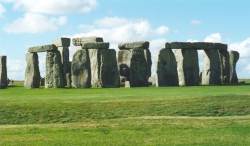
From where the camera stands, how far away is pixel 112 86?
4816 centimetres

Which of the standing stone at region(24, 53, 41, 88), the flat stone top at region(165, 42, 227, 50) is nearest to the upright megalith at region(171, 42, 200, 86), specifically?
the flat stone top at region(165, 42, 227, 50)

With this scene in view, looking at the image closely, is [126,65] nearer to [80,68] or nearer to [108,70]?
[108,70]

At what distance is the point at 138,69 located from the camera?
165ft

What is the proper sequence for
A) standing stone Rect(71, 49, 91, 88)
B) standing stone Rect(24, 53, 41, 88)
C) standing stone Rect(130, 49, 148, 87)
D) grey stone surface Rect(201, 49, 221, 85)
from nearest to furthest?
standing stone Rect(71, 49, 91, 88)
standing stone Rect(130, 49, 148, 87)
standing stone Rect(24, 53, 41, 88)
grey stone surface Rect(201, 49, 221, 85)

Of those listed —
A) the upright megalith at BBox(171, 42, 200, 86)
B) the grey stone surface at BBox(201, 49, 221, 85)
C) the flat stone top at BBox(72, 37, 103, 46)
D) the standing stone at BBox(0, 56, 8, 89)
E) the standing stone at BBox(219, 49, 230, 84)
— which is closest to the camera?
the upright megalith at BBox(171, 42, 200, 86)

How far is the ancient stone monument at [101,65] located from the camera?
48281 mm

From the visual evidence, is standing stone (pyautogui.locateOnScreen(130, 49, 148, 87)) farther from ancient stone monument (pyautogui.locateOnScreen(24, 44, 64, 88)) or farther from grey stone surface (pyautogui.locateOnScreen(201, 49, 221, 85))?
grey stone surface (pyautogui.locateOnScreen(201, 49, 221, 85))

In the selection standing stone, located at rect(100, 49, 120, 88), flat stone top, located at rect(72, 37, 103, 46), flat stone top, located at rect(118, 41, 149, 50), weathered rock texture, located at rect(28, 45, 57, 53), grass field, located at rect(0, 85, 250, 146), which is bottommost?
grass field, located at rect(0, 85, 250, 146)

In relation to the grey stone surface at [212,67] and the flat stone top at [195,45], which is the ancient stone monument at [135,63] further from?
the grey stone surface at [212,67]

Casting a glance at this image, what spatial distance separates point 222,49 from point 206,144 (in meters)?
36.8

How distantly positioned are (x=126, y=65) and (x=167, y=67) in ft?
10.9

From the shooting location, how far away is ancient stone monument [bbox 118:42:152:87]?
164 ft

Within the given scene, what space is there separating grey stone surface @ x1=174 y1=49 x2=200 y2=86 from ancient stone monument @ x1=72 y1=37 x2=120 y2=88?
6.07 meters

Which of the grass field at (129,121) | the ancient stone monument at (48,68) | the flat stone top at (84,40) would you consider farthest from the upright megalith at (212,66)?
the grass field at (129,121)
